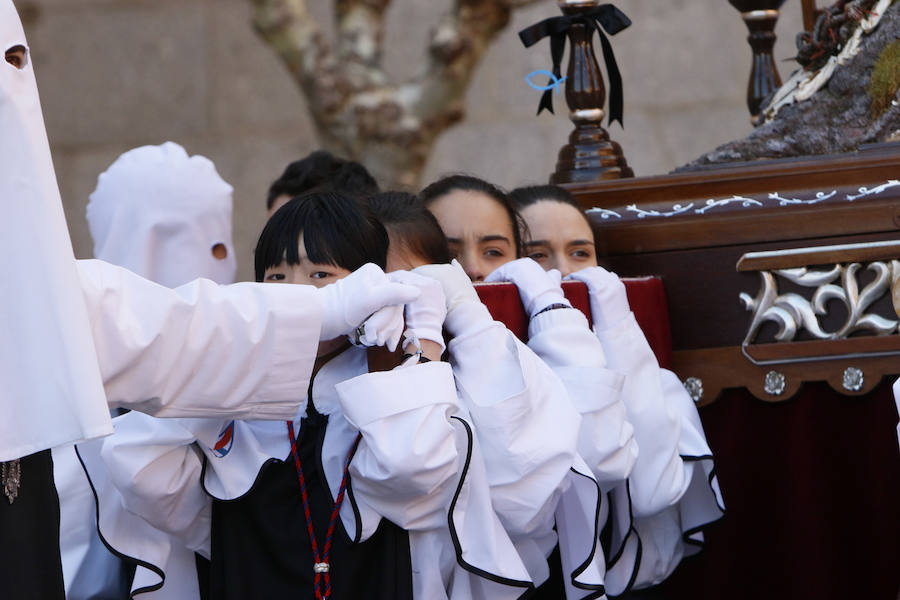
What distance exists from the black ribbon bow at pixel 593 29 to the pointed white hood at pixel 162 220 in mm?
867

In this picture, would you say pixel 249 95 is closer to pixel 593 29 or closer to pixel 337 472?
pixel 593 29

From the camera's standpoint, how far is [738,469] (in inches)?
109

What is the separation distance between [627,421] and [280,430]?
2.10 feet

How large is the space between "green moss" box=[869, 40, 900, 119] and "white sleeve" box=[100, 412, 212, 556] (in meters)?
1.67

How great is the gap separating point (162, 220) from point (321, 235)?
1332 millimetres

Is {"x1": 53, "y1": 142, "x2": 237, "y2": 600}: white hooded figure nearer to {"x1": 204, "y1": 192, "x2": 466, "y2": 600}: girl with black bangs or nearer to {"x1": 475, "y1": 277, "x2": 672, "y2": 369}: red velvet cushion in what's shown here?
{"x1": 475, "y1": 277, "x2": 672, "y2": 369}: red velvet cushion

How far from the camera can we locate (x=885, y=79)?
289cm

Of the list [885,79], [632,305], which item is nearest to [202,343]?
[632,305]

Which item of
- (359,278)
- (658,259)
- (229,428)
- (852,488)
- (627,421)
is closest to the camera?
(359,278)

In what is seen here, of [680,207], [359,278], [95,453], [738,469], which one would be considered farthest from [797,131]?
[95,453]

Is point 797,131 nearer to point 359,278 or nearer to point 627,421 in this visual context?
point 627,421

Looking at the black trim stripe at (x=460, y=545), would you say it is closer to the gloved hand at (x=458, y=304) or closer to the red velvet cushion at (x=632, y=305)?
the gloved hand at (x=458, y=304)

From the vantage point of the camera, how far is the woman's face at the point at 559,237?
2.82 m

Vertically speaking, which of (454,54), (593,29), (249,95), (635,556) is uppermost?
(249,95)
